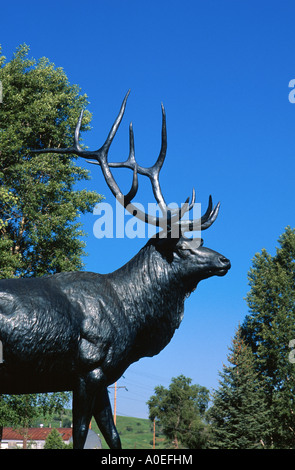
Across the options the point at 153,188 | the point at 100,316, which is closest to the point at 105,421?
the point at 100,316

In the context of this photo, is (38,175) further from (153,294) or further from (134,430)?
(134,430)

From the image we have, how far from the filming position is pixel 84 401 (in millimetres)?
4805

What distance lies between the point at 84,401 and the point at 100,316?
752 mm

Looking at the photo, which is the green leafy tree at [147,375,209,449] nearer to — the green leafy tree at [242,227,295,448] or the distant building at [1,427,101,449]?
the distant building at [1,427,101,449]

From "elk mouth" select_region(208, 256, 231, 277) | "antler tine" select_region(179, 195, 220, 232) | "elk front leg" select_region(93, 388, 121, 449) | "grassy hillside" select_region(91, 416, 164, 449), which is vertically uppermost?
"grassy hillside" select_region(91, 416, 164, 449)

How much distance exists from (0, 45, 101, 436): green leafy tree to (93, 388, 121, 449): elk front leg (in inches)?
494

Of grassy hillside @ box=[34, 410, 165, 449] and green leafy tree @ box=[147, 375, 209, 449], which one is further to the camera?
grassy hillside @ box=[34, 410, 165, 449]

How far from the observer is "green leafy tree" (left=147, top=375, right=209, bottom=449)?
181 feet

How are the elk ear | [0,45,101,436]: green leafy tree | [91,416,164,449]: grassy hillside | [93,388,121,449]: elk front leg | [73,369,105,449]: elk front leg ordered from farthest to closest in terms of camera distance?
[91,416,164,449]: grassy hillside → [0,45,101,436]: green leafy tree → the elk ear → [93,388,121,449]: elk front leg → [73,369,105,449]: elk front leg

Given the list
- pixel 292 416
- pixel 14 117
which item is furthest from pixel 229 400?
pixel 14 117

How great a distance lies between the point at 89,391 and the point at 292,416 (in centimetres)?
3079

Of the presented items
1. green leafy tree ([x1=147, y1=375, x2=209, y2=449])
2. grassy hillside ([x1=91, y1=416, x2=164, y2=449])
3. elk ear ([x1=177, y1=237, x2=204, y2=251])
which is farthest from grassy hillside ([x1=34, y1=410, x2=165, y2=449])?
elk ear ([x1=177, y1=237, x2=204, y2=251])

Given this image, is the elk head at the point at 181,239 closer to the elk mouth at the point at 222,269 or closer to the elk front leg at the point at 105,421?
the elk mouth at the point at 222,269

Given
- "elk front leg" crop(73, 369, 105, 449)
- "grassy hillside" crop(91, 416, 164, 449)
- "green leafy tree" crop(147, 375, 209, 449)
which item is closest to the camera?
"elk front leg" crop(73, 369, 105, 449)
